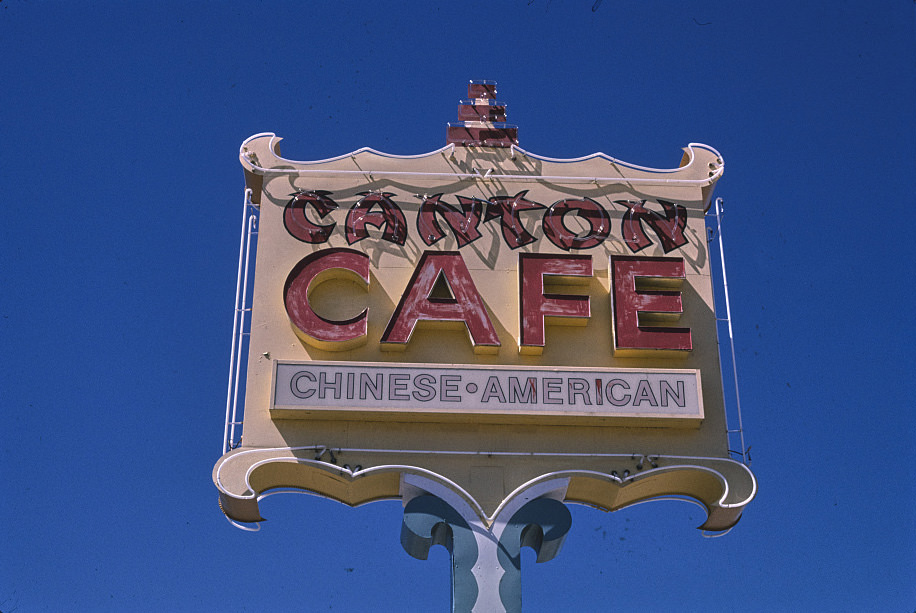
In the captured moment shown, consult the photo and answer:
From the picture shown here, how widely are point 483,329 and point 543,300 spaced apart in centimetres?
103

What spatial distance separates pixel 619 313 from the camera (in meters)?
18.9

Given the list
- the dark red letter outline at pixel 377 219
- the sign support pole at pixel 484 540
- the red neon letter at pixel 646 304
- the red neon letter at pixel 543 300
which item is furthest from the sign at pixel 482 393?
the dark red letter outline at pixel 377 219

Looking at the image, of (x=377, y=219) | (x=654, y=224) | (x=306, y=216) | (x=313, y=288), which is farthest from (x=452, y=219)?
(x=654, y=224)

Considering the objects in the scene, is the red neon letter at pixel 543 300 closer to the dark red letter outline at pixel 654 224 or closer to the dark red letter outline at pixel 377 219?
the dark red letter outline at pixel 654 224

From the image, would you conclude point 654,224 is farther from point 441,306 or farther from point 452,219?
point 441,306

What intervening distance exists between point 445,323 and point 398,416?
1.68 meters

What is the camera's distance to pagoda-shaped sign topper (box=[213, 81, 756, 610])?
698 inches

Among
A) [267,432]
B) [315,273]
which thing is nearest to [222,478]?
[267,432]

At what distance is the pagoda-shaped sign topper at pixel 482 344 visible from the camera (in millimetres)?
17734

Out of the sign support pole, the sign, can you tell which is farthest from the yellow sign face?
the sign support pole

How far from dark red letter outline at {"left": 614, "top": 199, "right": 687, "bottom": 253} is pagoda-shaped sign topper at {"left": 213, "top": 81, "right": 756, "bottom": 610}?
1.4 inches

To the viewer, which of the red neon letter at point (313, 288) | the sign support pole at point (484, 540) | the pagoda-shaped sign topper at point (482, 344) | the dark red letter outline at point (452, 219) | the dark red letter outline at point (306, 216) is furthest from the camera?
the dark red letter outline at point (452, 219)

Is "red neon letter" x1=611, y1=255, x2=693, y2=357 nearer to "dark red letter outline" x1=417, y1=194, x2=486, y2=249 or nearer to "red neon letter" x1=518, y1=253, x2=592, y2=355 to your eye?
"red neon letter" x1=518, y1=253, x2=592, y2=355

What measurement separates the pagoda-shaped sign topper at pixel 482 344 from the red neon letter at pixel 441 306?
0.11ft
